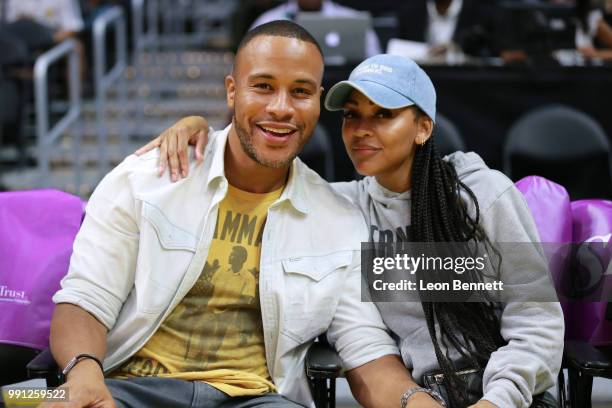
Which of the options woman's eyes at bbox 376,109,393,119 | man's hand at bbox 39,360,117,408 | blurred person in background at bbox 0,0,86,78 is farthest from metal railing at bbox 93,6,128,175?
man's hand at bbox 39,360,117,408

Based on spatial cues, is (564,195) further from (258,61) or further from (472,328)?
(258,61)

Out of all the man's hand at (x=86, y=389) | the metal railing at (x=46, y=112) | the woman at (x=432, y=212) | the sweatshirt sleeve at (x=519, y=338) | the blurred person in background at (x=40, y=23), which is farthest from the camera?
the blurred person in background at (x=40, y=23)

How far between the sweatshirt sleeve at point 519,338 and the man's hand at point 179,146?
2.96ft

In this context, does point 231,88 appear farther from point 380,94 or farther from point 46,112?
point 46,112

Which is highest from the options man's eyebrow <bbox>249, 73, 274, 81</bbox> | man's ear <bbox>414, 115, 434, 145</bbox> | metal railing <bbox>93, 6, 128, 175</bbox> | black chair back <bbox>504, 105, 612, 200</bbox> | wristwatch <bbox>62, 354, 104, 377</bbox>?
man's eyebrow <bbox>249, 73, 274, 81</bbox>

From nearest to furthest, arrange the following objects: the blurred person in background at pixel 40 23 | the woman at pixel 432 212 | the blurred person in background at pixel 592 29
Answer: the woman at pixel 432 212, the blurred person in background at pixel 592 29, the blurred person in background at pixel 40 23

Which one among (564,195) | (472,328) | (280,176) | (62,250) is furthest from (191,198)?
(564,195)

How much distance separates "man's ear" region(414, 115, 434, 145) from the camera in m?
2.73

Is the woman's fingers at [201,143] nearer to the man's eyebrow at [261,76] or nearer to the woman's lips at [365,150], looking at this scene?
the man's eyebrow at [261,76]

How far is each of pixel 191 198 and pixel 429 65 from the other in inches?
117

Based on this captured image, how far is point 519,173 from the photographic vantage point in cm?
503

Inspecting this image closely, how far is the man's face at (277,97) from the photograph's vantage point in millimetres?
2623

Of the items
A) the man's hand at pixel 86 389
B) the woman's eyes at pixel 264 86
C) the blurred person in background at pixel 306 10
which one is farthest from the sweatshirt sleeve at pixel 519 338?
the blurred person in background at pixel 306 10

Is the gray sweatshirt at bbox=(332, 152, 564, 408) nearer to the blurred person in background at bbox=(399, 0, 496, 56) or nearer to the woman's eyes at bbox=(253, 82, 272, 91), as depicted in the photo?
the woman's eyes at bbox=(253, 82, 272, 91)
